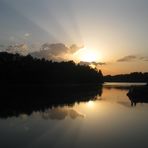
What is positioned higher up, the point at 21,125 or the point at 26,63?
the point at 26,63

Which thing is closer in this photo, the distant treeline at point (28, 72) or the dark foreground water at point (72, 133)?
the dark foreground water at point (72, 133)

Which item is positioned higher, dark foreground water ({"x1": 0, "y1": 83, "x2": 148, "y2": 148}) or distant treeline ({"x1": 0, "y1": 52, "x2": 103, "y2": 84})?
distant treeline ({"x1": 0, "y1": 52, "x2": 103, "y2": 84})

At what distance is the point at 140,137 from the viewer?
2222 cm

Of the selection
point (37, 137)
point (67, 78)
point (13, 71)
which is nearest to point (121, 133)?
point (37, 137)

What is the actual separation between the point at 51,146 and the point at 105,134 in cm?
583

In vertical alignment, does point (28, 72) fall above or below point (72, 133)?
above

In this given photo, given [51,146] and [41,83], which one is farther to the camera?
[41,83]

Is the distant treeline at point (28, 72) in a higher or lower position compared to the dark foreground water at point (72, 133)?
higher

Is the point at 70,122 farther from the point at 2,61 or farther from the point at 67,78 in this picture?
the point at 67,78

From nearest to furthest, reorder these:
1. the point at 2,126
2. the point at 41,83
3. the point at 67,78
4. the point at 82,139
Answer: the point at 82,139, the point at 2,126, the point at 41,83, the point at 67,78

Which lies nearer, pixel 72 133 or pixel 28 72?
pixel 72 133

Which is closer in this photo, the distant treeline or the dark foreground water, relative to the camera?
the dark foreground water

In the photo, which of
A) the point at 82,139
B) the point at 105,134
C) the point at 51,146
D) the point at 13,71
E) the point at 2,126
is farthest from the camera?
the point at 13,71

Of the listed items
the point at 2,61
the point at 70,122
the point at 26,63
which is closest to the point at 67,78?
the point at 26,63
